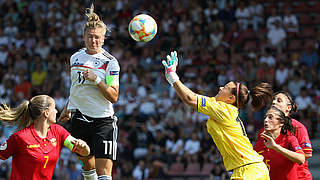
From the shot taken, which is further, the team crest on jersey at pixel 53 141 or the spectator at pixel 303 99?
the spectator at pixel 303 99

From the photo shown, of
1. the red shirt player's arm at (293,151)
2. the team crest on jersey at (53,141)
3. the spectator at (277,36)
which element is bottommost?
the red shirt player's arm at (293,151)

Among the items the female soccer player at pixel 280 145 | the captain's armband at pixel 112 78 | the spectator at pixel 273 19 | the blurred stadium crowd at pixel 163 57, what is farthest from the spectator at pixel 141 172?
the captain's armband at pixel 112 78

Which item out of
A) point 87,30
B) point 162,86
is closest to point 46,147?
point 87,30

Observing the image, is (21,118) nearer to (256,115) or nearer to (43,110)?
(43,110)

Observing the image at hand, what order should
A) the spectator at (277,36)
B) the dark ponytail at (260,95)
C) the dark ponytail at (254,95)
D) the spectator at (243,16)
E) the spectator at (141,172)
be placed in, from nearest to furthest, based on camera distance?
the dark ponytail at (254,95)
the dark ponytail at (260,95)
the spectator at (141,172)
the spectator at (277,36)
the spectator at (243,16)

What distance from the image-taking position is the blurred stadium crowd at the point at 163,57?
13.8 meters

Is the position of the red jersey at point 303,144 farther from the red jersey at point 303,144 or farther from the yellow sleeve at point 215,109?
the yellow sleeve at point 215,109

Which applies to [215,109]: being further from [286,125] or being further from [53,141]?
[53,141]

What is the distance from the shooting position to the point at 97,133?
6426 millimetres

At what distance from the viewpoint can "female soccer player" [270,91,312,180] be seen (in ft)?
20.8

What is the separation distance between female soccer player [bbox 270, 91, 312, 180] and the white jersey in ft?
7.09

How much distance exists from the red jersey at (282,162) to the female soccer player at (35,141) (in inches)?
90.3

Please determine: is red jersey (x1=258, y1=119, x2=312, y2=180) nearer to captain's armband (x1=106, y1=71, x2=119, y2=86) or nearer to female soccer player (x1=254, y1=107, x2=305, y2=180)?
female soccer player (x1=254, y1=107, x2=305, y2=180)


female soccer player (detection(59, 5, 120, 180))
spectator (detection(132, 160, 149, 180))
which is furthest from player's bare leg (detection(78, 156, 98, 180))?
spectator (detection(132, 160, 149, 180))
